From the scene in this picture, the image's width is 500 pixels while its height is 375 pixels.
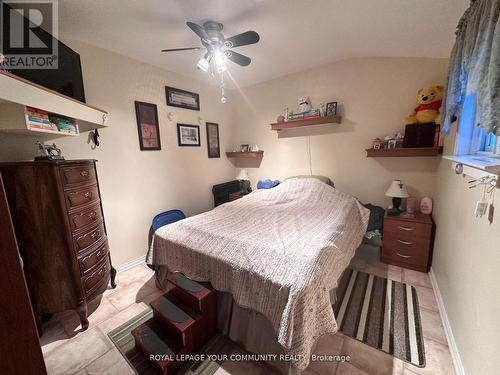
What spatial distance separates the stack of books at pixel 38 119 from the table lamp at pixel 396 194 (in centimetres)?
321

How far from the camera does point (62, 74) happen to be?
62.7 inches

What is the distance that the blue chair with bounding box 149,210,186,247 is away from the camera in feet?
8.36

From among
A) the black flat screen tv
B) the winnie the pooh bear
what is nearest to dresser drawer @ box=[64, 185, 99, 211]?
the black flat screen tv

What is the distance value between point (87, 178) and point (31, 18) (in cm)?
126

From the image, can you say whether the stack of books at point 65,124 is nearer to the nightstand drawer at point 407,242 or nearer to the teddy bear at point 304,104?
the teddy bear at point 304,104

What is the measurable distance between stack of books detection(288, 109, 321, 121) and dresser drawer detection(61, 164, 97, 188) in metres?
2.52

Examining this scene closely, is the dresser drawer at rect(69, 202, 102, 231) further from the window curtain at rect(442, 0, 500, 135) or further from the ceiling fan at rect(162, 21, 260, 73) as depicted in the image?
the window curtain at rect(442, 0, 500, 135)

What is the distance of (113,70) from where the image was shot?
7.04 feet

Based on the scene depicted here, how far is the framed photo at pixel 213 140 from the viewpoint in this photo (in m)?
3.35

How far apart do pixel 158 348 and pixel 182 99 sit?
280 centimetres

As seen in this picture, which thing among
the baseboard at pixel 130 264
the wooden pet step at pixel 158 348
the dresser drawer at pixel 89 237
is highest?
the dresser drawer at pixel 89 237

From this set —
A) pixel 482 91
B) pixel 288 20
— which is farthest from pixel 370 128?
pixel 482 91

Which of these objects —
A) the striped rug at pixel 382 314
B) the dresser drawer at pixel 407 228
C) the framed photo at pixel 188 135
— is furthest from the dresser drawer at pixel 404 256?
the framed photo at pixel 188 135

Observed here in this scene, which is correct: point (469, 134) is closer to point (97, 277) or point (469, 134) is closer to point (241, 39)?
point (241, 39)
